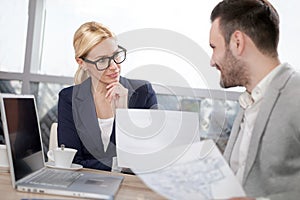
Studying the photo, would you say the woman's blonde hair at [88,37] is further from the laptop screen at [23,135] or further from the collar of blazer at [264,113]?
the collar of blazer at [264,113]

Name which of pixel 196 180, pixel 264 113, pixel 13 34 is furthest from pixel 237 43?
pixel 13 34

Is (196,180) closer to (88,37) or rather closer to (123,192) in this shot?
(123,192)

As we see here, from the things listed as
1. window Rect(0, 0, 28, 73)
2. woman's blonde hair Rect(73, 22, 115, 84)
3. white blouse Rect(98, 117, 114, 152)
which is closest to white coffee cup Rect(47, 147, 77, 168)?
white blouse Rect(98, 117, 114, 152)

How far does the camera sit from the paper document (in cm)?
85

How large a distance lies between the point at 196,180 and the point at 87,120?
1.16 m

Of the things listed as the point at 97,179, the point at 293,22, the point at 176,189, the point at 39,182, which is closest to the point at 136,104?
the point at 97,179

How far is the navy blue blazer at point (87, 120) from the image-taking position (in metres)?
1.82

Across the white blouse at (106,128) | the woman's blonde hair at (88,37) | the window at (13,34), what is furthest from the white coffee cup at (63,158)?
the window at (13,34)

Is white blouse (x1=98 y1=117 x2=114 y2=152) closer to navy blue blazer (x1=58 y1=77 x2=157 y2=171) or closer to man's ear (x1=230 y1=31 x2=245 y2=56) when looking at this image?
navy blue blazer (x1=58 y1=77 x2=157 y2=171)

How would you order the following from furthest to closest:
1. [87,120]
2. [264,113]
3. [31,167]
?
[87,120], [31,167], [264,113]

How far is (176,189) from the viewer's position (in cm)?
85

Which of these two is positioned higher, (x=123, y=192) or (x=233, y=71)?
(x=233, y=71)

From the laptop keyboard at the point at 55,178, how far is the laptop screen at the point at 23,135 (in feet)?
0.11

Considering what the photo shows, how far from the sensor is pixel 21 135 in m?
1.18
